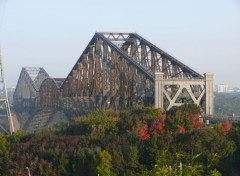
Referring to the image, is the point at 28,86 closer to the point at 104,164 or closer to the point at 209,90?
the point at 209,90

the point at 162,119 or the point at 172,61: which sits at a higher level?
the point at 172,61

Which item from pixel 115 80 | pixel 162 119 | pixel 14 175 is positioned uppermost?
pixel 115 80

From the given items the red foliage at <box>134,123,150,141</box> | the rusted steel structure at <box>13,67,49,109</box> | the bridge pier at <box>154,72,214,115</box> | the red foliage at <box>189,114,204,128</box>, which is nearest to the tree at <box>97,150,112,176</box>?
the red foliage at <box>134,123,150,141</box>

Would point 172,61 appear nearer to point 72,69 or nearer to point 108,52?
point 108,52

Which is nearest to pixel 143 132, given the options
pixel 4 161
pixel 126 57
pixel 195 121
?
pixel 195 121

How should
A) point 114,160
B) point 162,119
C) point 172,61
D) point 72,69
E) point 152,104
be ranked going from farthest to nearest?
1. point 72,69
2. point 172,61
3. point 152,104
4. point 162,119
5. point 114,160

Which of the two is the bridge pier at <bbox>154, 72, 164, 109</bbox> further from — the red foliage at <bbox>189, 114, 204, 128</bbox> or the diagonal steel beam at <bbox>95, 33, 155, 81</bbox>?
the red foliage at <bbox>189, 114, 204, 128</bbox>

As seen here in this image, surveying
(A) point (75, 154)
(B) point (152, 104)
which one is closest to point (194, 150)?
(A) point (75, 154)

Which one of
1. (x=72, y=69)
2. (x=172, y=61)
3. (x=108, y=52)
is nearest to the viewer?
(x=172, y=61)
